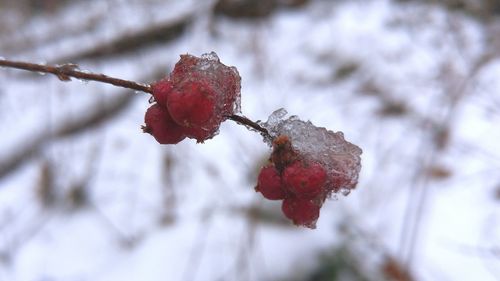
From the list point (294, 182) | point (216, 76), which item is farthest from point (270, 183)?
point (216, 76)

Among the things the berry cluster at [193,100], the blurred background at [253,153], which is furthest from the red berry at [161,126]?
the blurred background at [253,153]

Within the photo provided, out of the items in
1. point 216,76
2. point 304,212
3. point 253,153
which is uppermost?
point 253,153

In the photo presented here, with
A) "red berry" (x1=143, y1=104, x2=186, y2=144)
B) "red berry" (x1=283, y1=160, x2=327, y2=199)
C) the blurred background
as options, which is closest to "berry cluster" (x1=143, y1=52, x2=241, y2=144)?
"red berry" (x1=143, y1=104, x2=186, y2=144)

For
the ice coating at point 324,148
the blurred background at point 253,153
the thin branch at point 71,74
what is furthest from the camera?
the blurred background at point 253,153

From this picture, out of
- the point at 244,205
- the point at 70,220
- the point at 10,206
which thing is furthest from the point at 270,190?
the point at 10,206

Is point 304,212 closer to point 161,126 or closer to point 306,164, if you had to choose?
point 306,164

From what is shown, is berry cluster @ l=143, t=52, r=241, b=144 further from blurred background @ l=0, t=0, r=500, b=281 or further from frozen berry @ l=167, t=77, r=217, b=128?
blurred background @ l=0, t=0, r=500, b=281

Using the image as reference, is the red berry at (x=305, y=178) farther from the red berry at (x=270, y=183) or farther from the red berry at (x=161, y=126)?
the red berry at (x=161, y=126)
